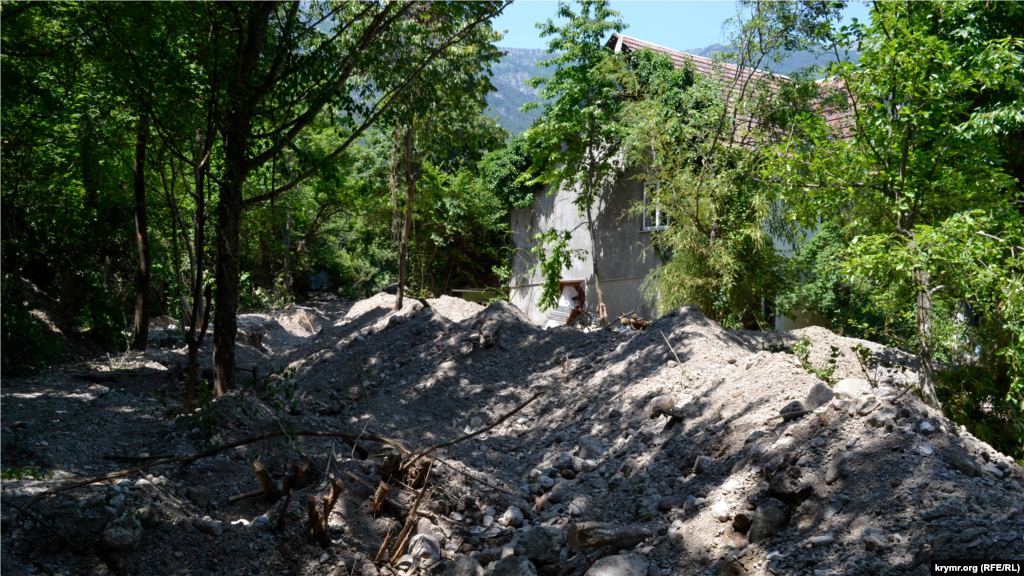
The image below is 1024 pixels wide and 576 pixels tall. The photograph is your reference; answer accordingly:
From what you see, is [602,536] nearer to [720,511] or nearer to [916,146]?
[720,511]

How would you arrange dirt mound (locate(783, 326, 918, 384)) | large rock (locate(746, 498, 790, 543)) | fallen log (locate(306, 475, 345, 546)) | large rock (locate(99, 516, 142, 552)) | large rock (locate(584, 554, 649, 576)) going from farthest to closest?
dirt mound (locate(783, 326, 918, 384)) → fallen log (locate(306, 475, 345, 546)) → large rock (locate(746, 498, 790, 543)) → large rock (locate(584, 554, 649, 576)) → large rock (locate(99, 516, 142, 552))

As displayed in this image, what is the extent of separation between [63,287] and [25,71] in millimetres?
4366

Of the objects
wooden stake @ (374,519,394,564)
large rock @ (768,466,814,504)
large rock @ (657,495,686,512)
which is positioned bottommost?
Result: wooden stake @ (374,519,394,564)

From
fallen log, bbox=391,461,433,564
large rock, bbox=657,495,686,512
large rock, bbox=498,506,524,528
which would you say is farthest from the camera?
large rock, bbox=498,506,524,528

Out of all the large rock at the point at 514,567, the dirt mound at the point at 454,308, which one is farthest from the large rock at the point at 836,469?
the dirt mound at the point at 454,308

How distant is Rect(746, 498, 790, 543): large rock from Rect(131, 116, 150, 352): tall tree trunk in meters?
8.06

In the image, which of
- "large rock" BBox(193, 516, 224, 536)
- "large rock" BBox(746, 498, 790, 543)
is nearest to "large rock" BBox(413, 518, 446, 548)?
"large rock" BBox(193, 516, 224, 536)

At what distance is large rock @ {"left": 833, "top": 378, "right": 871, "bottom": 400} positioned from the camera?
165 inches

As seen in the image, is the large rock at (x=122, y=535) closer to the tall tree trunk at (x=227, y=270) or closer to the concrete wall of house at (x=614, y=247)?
the tall tree trunk at (x=227, y=270)

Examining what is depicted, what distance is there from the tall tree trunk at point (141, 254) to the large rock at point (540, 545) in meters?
7.11

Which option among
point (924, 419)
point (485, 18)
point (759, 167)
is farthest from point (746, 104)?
point (924, 419)

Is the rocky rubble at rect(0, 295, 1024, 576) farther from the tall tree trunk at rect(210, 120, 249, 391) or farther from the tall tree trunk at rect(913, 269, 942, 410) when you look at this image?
the tall tree trunk at rect(913, 269, 942, 410)

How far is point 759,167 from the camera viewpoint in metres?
8.78

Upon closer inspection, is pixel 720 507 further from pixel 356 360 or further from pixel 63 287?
pixel 63 287
